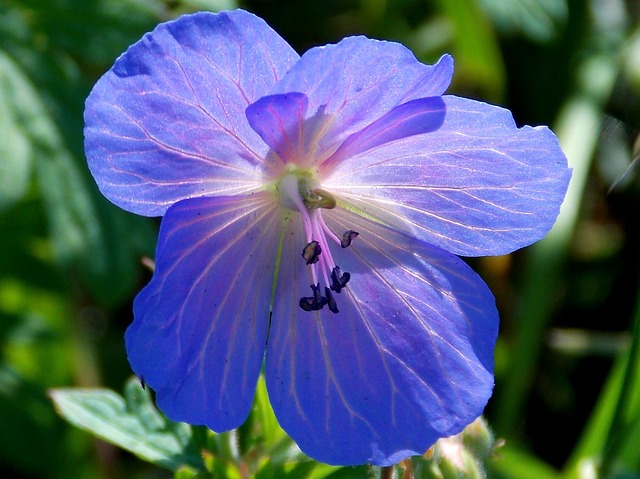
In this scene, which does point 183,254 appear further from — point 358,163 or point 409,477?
point 409,477

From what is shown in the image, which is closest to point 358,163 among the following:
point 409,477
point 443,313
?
point 443,313

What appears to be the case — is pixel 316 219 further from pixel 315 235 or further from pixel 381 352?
pixel 381 352

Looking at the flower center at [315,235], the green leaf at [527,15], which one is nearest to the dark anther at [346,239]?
the flower center at [315,235]

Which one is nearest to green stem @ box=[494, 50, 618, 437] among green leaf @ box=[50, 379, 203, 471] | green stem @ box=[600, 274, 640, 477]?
green stem @ box=[600, 274, 640, 477]

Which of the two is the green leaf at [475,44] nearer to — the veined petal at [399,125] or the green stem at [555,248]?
the green stem at [555,248]

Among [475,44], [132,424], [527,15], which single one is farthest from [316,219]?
[475,44]

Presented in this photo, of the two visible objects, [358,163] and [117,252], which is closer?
[358,163]

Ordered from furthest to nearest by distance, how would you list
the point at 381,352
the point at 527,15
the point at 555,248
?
the point at 555,248 → the point at 527,15 → the point at 381,352
